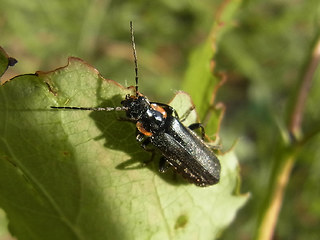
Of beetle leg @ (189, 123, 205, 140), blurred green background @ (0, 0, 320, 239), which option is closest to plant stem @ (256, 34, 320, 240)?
beetle leg @ (189, 123, 205, 140)

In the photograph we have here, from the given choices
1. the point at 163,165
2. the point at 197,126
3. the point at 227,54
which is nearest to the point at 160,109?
the point at 197,126

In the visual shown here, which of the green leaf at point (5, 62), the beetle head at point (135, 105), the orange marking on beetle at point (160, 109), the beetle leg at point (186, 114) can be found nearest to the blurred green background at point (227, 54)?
the orange marking on beetle at point (160, 109)

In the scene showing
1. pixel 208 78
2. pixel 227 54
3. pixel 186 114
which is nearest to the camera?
pixel 186 114

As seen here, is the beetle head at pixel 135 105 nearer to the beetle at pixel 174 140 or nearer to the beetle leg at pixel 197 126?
the beetle at pixel 174 140

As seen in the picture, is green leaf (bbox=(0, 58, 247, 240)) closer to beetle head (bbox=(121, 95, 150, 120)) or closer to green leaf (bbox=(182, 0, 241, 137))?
beetle head (bbox=(121, 95, 150, 120))

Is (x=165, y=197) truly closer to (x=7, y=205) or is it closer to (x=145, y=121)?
(x=145, y=121)

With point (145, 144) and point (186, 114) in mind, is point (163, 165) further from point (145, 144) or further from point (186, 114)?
point (186, 114)

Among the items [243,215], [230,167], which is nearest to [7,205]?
[230,167]
